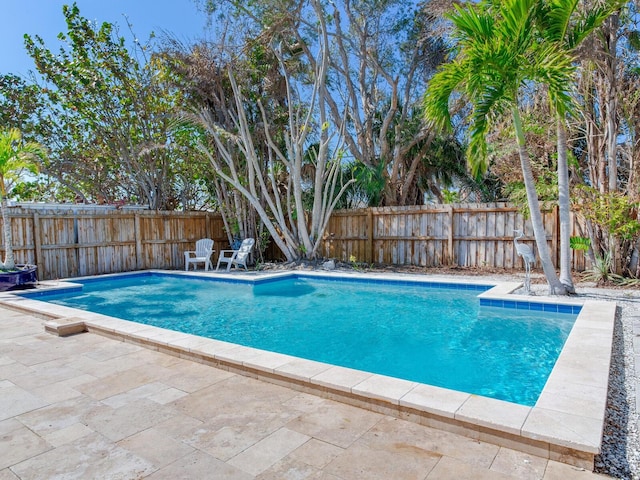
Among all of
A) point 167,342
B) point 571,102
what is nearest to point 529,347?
point 571,102

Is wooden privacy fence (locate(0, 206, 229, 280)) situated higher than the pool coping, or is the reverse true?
wooden privacy fence (locate(0, 206, 229, 280))

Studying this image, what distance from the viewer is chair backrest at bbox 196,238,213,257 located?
450 inches

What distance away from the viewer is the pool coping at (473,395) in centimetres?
212

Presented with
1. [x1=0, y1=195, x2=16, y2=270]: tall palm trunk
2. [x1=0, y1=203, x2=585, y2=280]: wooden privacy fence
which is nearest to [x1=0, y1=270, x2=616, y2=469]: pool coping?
[x1=0, y1=195, x2=16, y2=270]: tall palm trunk

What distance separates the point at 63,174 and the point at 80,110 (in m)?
3.50

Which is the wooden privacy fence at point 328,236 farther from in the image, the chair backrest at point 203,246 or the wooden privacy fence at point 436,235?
the chair backrest at point 203,246

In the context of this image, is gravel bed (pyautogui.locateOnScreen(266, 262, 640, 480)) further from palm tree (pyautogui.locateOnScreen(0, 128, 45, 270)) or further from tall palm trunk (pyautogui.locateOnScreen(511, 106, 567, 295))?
palm tree (pyautogui.locateOnScreen(0, 128, 45, 270))

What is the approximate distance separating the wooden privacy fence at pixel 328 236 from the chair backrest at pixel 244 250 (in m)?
1.94

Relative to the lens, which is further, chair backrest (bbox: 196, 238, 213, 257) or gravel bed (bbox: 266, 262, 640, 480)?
chair backrest (bbox: 196, 238, 213, 257)

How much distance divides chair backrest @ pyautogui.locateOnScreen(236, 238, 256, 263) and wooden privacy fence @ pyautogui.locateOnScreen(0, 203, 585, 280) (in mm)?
1943

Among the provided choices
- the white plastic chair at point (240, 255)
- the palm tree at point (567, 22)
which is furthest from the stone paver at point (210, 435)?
the white plastic chair at point (240, 255)

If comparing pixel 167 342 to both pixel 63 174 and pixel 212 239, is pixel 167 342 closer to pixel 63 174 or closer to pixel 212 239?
pixel 212 239

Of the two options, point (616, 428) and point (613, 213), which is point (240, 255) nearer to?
point (613, 213)

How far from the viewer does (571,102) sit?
5.17 metres
